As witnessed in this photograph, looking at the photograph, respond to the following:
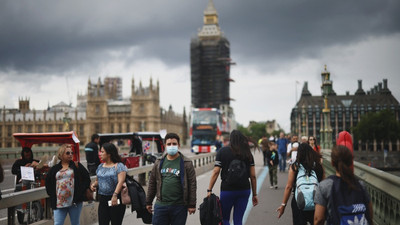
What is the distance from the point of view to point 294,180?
19.5ft

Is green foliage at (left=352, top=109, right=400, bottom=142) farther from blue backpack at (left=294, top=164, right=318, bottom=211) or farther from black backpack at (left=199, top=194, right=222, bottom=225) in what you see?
black backpack at (left=199, top=194, right=222, bottom=225)

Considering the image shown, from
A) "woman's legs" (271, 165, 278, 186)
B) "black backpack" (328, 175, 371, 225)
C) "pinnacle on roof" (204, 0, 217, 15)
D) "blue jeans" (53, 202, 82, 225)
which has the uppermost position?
"pinnacle on roof" (204, 0, 217, 15)

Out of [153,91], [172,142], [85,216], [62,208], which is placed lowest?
[85,216]

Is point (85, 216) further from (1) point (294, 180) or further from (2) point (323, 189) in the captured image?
(2) point (323, 189)

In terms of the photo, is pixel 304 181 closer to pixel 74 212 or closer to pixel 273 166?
pixel 74 212

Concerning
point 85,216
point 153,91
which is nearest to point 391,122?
point 153,91

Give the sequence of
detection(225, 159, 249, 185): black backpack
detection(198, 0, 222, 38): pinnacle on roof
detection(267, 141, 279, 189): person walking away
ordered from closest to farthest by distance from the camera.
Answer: detection(225, 159, 249, 185): black backpack → detection(267, 141, 279, 189): person walking away → detection(198, 0, 222, 38): pinnacle on roof

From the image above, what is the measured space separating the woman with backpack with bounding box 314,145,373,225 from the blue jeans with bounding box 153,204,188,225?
194 cm

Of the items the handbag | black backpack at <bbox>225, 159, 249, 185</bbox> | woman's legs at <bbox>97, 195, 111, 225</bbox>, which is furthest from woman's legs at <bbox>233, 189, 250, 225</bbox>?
woman's legs at <bbox>97, 195, 111, 225</bbox>

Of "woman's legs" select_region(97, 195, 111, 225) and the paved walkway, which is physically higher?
"woman's legs" select_region(97, 195, 111, 225)

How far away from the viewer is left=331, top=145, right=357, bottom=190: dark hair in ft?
13.7

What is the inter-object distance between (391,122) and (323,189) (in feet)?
337

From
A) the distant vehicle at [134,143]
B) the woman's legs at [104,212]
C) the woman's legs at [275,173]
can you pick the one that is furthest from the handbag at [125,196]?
the woman's legs at [275,173]

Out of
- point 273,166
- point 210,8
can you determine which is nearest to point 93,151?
point 273,166
